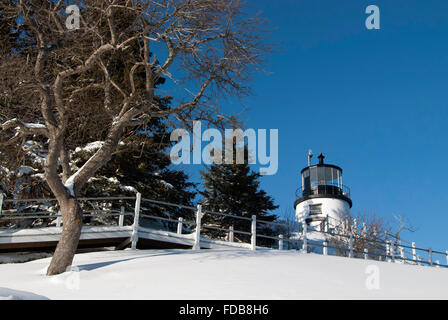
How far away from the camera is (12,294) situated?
5523 millimetres

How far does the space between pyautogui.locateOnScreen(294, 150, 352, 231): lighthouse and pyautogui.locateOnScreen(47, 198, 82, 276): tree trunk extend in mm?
23110

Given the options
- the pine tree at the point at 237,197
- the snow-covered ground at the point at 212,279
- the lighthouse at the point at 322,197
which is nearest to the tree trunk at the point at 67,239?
the snow-covered ground at the point at 212,279

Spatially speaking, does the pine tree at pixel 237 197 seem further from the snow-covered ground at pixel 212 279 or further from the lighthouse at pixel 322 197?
the snow-covered ground at pixel 212 279

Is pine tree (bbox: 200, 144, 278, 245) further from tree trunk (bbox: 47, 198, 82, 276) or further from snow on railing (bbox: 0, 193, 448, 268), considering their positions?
tree trunk (bbox: 47, 198, 82, 276)

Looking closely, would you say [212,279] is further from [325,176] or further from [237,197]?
[325,176]

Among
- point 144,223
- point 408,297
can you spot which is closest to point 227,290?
point 408,297

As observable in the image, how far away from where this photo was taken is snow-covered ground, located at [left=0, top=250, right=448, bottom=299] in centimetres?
763

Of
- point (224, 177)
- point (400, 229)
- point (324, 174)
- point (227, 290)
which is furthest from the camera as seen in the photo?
point (324, 174)

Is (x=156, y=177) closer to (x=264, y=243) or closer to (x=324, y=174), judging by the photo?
(x=264, y=243)

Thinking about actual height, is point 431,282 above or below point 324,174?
below

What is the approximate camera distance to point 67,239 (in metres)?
9.87

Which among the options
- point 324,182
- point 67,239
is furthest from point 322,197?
point 67,239

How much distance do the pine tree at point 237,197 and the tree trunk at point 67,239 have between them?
14853 millimetres
